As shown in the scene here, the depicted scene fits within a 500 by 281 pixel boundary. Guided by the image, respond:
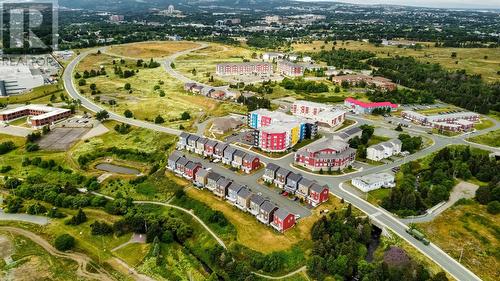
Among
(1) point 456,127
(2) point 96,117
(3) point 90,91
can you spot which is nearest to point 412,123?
(1) point 456,127

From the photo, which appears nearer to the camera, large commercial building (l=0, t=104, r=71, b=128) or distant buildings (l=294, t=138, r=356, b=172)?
distant buildings (l=294, t=138, r=356, b=172)

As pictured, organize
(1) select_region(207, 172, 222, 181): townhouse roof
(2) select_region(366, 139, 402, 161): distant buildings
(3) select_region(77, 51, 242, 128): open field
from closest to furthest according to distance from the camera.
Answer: (1) select_region(207, 172, 222, 181): townhouse roof < (2) select_region(366, 139, 402, 161): distant buildings < (3) select_region(77, 51, 242, 128): open field

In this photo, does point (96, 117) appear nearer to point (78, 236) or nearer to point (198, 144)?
point (198, 144)

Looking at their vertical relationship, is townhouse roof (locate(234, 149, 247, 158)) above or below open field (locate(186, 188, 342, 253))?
above

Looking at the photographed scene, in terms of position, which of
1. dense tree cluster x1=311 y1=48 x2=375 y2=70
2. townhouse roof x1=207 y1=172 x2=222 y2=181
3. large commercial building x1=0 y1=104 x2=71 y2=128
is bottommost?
townhouse roof x1=207 y1=172 x2=222 y2=181

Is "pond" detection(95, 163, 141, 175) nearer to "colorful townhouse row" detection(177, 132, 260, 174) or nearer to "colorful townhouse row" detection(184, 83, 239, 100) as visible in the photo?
"colorful townhouse row" detection(177, 132, 260, 174)

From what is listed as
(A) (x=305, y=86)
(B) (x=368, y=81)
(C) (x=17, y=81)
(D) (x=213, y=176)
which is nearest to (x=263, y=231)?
(D) (x=213, y=176)

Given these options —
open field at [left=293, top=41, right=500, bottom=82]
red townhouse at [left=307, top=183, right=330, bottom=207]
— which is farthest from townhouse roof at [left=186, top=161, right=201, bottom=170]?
open field at [left=293, top=41, right=500, bottom=82]
